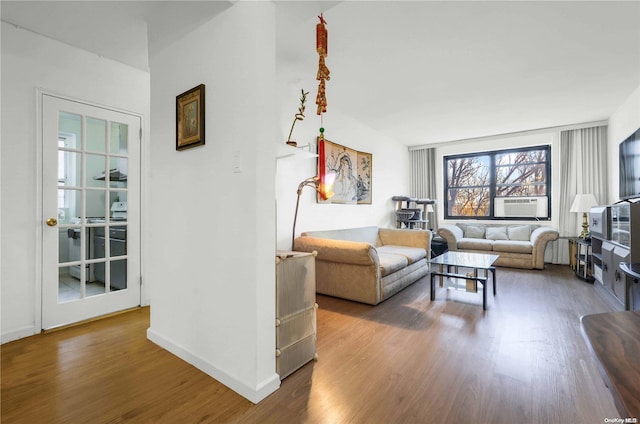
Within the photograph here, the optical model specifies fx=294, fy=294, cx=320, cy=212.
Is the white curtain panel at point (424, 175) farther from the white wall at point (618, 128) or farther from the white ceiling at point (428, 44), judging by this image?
the white wall at point (618, 128)

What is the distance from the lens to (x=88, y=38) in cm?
238

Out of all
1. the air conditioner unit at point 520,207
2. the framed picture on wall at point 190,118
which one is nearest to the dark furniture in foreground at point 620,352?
the framed picture on wall at point 190,118

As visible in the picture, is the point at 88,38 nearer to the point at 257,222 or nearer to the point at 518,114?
the point at 257,222

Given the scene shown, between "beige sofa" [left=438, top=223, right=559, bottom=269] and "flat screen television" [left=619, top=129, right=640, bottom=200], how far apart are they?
1.12m

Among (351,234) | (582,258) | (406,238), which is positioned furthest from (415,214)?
(582,258)

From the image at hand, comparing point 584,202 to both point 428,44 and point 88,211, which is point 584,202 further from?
point 88,211

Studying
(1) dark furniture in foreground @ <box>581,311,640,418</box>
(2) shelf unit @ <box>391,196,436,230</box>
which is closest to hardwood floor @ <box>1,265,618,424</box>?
(1) dark furniture in foreground @ <box>581,311,640,418</box>

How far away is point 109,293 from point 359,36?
3.22 meters

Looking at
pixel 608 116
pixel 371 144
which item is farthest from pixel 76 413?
pixel 608 116

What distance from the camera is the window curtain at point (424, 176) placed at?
6.36 meters

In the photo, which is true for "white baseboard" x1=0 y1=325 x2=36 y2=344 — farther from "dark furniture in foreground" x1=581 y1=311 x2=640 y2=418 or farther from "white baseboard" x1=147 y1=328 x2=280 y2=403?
"dark furniture in foreground" x1=581 y1=311 x2=640 y2=418

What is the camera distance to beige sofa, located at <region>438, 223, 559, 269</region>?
15.4 feet

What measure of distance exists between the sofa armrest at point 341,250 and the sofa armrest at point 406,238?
5.58 ft

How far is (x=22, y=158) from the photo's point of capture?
2.29 meters
